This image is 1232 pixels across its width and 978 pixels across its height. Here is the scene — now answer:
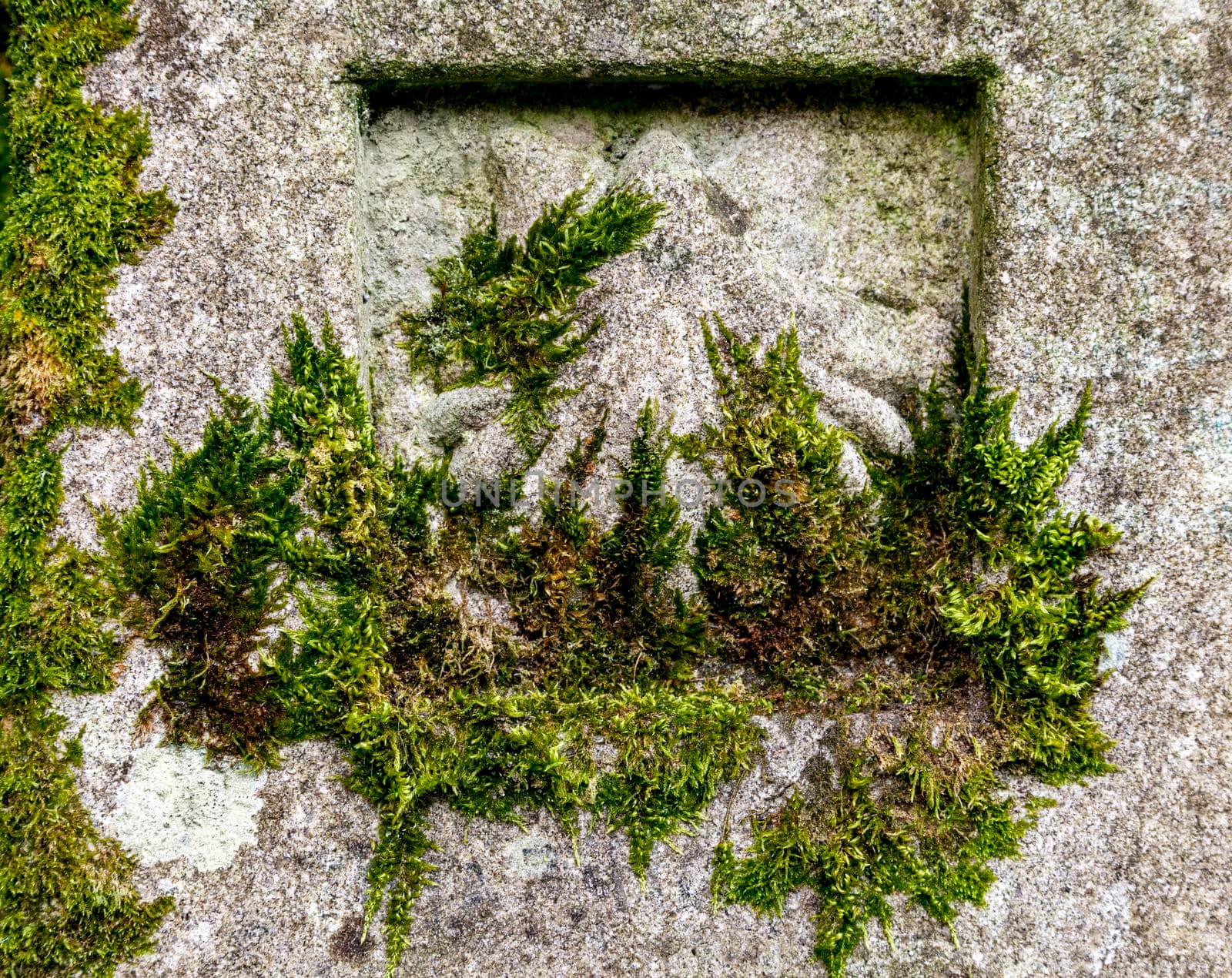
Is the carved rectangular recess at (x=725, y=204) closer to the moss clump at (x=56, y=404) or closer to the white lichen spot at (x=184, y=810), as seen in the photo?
the moss clump at (x=56, y=404)

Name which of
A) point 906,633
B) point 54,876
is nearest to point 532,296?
point 906,633

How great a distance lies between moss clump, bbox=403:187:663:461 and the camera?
1.58 meters

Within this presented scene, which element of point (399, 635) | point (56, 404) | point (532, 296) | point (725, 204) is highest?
point (725, 204)

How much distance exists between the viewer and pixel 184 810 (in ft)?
4.97

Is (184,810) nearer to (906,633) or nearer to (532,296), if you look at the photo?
(532,296)

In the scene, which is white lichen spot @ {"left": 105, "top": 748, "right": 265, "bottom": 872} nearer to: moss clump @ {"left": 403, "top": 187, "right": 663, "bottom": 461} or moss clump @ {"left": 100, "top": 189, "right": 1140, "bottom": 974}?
moss clump @ {"left": 100, "top": 189, "right": 1140, "bottom": 974}

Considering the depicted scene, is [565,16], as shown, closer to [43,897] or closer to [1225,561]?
[1225,561]

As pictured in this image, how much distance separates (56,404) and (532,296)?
0.94 meters

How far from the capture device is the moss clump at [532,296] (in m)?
1.58

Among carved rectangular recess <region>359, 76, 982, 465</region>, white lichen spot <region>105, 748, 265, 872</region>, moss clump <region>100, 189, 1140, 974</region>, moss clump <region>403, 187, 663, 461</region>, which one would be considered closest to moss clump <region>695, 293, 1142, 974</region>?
moss clump <region>100, 189, 1140, 974</region>

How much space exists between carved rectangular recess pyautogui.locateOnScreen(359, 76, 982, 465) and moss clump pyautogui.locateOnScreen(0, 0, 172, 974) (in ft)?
1.59

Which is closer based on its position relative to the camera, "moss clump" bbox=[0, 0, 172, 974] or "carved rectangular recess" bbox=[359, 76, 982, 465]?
"moss clump" bbox=[0, 0, 172, 974]

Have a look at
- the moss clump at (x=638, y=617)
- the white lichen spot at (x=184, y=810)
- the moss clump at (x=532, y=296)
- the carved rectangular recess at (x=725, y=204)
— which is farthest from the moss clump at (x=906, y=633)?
the white lichen spot at (x=184, y=810)

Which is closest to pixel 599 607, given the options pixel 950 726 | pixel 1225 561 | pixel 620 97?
pixel 950 726
